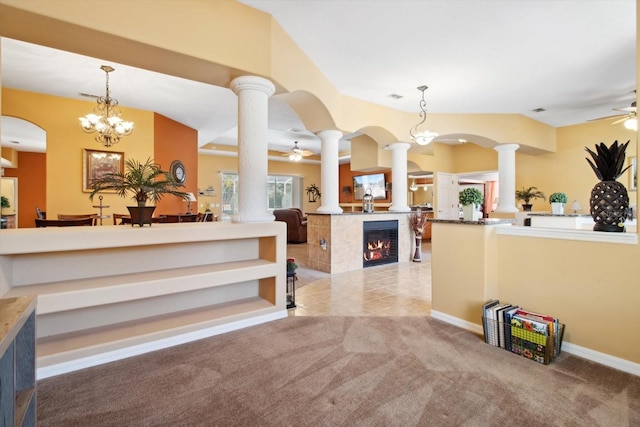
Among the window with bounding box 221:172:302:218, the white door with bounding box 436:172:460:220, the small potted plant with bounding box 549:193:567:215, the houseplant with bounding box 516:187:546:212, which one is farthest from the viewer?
the window with bounding box 221:172:302:218

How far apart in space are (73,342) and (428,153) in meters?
8.59

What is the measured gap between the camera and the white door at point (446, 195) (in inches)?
346

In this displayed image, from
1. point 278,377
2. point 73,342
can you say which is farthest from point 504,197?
point 73,342

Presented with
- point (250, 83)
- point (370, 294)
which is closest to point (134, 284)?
point (250, 83)

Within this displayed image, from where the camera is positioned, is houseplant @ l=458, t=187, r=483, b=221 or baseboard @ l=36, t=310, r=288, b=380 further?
houseplant @ l=458, t=187, r=483, b=221

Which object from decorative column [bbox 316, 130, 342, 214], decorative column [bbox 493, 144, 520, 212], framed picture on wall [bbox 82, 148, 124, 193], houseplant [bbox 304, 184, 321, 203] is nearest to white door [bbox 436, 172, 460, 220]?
decorative column [bbox 493, 144, 520, 212]

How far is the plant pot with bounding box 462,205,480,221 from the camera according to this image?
9.44 feet

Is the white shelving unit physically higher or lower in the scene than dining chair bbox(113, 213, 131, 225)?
lower

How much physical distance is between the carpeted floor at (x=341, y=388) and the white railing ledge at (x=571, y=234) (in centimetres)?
89

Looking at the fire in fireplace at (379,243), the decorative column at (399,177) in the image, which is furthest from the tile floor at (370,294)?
the decorative column at (399,177)

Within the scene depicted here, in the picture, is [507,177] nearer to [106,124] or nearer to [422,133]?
[422,133]

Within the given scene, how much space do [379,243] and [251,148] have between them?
11.8ft

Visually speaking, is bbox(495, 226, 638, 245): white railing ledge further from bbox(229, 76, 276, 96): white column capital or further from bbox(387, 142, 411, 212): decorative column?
bbox(387, 142, 411, 212): decorative column

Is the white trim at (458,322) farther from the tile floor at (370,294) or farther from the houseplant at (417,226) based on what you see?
the houseplant at (417,226)
